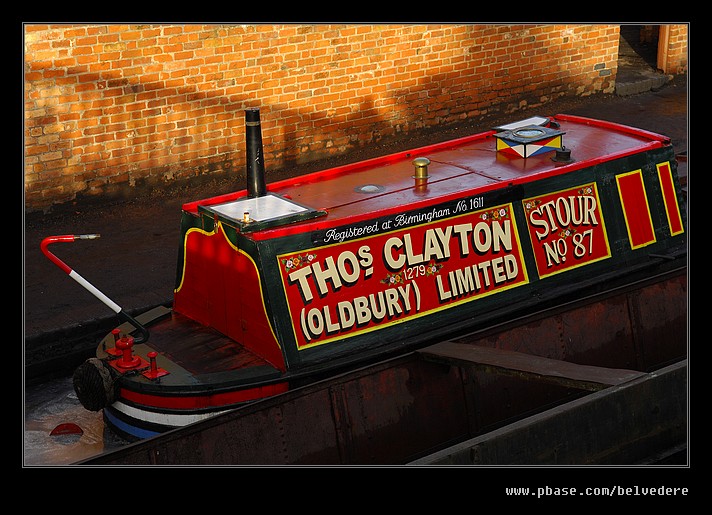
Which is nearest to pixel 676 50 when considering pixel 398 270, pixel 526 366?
pixel 398 270

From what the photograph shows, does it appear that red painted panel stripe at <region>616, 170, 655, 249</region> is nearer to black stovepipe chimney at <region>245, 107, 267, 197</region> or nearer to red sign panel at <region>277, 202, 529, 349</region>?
red sign panel at <region>277, 202, 529, 349</region>

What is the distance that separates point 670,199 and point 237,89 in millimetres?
6470

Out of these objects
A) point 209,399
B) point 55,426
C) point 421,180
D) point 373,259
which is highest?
point 421,180

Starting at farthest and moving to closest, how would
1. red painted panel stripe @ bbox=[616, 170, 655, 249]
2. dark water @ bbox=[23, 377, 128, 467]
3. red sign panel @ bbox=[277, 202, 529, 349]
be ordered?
1. red painted panel stripe @ bbox=[616, 170, 655, 249]
2. dark water @ bbox=[23, 377, 128, 467]
3. red sign panel @ bbox=[277, 202, 529, 349]

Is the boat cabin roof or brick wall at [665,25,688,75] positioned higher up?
brick wall at [665,25,688,75]

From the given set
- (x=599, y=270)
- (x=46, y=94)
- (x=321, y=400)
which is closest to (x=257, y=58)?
(x=46, y=94)

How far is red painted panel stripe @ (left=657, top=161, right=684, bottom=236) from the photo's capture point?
12.5 metres

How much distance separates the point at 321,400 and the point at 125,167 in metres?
6.85

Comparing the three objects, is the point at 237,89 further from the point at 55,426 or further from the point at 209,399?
the point at 209,399

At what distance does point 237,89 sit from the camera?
16.6m

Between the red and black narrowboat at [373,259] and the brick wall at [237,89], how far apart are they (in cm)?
468

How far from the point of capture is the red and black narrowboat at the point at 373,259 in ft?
33.3

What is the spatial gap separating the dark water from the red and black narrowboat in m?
0.64

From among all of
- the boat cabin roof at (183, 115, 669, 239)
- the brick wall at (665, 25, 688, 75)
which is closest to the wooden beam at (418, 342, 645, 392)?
the boat cabin roof at (183, 115, 669, 239)
